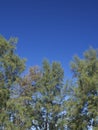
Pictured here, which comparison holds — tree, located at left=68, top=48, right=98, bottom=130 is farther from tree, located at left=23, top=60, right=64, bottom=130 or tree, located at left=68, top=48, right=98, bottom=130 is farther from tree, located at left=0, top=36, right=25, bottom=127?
tree, located at left=0, top=36, right=25, bottom=127

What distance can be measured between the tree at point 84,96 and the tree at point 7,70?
571 cm

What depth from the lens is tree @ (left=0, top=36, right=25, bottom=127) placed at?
28.1 meters

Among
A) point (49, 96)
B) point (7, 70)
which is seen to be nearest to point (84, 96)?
point (49, 96)

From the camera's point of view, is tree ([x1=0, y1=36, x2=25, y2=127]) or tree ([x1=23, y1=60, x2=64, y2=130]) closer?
tree ([x1=0, y1=36, x2=25, y2=127])

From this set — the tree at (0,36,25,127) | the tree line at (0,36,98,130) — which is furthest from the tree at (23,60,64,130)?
the tree at (0,36,25,127)

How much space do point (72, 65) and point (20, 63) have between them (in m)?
5.44

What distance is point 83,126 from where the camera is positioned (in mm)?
30438

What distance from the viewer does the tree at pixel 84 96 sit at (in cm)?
3045

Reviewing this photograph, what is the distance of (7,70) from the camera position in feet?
94.6

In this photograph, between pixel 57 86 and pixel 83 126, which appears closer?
pixel 83 126

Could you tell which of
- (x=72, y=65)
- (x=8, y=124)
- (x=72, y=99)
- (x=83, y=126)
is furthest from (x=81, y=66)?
(x=8, y=124)

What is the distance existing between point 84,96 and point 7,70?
748 cm

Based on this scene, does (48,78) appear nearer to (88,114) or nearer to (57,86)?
(57,86)

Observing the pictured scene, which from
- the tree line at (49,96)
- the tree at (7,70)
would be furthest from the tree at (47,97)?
the tree at (7,70)
